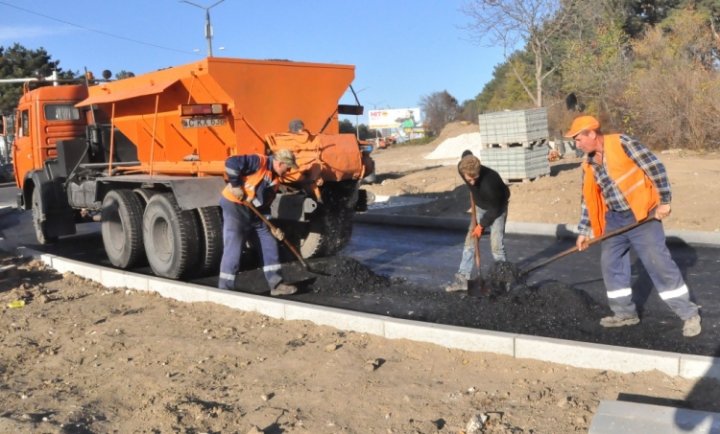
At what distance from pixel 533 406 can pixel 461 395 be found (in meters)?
0.43

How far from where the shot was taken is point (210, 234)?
7.91 metres

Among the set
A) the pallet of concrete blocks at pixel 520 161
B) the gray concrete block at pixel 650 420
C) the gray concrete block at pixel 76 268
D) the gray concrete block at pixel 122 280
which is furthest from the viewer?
the pallet of concrete blocks at pixel 520 161

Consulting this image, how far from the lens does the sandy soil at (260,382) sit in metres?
3.86

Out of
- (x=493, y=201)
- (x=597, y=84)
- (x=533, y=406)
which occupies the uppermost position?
(x=597, y=84)

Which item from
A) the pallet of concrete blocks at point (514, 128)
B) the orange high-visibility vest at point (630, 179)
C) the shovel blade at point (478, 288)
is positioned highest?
the pallet of concrete blocks at point (514, 128)

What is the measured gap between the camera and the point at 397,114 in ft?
312

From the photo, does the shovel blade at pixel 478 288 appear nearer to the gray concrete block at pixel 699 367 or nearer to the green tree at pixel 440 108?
the gray concrete block at pixel 699 367

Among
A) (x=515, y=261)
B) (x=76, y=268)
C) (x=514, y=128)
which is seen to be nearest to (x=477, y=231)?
(x=515, y=261)

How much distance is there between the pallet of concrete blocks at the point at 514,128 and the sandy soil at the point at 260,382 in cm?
969

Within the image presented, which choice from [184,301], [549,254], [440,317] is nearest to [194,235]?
[184,301]

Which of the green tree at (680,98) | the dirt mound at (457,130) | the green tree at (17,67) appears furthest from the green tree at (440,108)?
the green tree at (680,98)

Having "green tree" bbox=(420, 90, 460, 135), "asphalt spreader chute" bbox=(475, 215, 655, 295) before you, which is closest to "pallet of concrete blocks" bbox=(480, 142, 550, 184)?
"asphalt spreader chute" bbox=(475, 215, 655, 295)

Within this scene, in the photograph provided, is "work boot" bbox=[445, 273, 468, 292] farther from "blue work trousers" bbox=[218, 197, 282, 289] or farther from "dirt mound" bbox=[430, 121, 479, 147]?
"dirt mound" bbox=[430, 121, 479, 147]

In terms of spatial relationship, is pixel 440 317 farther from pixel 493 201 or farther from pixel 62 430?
pixel 62 430
